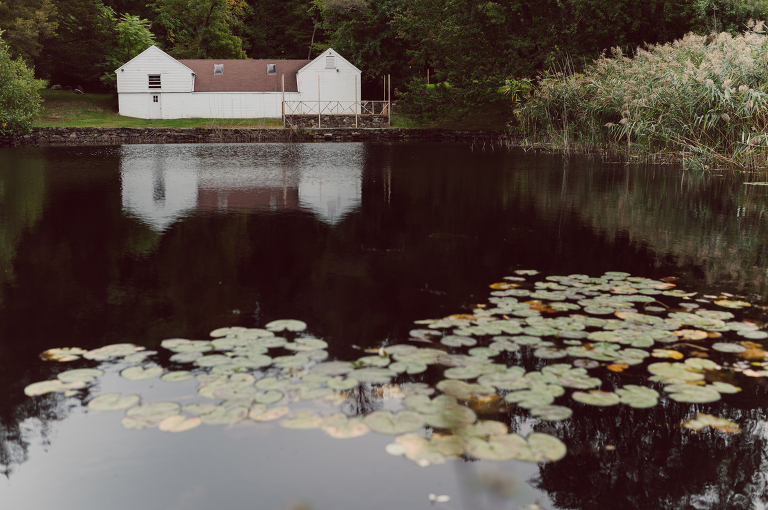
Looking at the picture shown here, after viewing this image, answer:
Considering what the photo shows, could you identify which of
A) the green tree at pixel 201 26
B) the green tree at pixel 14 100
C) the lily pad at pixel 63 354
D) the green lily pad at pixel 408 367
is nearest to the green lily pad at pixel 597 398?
the green lily pad at pixel 408 367

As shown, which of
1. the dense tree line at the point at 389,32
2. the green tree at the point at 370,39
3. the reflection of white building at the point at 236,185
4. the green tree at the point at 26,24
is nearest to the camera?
the reflection of white building at the point at 236,185

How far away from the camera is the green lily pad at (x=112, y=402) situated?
3.31m

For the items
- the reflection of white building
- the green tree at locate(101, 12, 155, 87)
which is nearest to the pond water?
the reflection of white building

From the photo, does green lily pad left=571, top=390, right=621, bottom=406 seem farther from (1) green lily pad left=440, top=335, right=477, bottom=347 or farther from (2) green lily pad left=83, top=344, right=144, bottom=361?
(2) green lily pad left=83, top=344, right=144, bottom=361

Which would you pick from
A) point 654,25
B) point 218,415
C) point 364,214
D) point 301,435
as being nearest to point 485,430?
point 301,435

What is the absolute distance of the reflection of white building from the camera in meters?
10.7

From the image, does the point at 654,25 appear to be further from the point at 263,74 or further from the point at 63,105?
the point at 63,105

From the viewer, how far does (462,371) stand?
3744 millimetres

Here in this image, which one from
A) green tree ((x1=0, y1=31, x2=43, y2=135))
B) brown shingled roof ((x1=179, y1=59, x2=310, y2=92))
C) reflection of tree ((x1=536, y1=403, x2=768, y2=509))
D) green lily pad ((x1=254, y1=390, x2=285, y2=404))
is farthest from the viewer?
brown shingled roof ((x1=179, y1=59, x2=310, y2=92))

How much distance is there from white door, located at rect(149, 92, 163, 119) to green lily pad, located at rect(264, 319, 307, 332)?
48.4m

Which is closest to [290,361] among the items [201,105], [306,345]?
[306,345]

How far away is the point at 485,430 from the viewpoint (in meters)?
3.06

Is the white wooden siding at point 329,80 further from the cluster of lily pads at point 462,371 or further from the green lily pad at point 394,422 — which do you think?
the green lily pad at point 394,422

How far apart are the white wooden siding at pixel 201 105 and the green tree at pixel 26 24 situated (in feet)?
21.2
